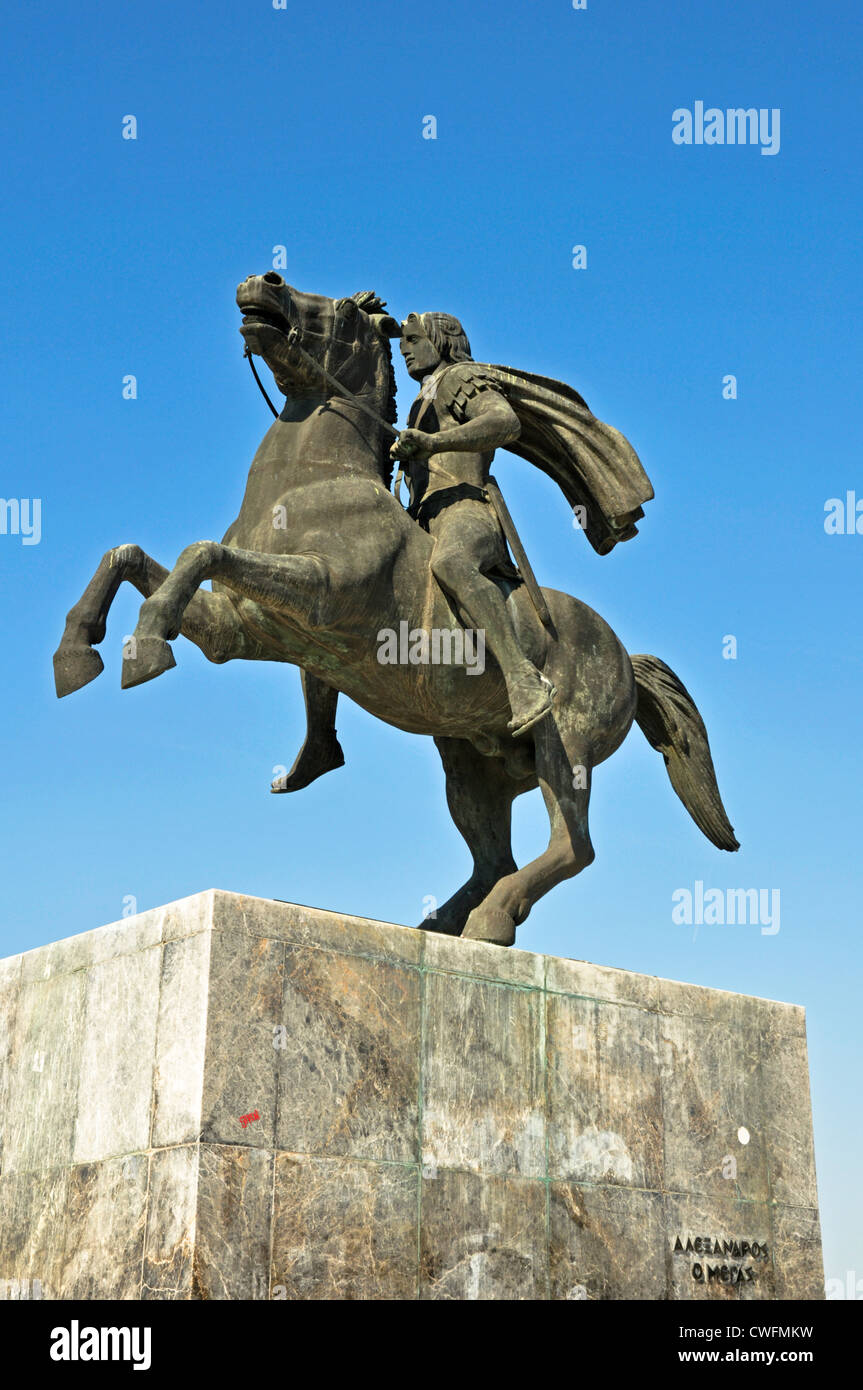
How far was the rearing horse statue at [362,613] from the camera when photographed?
7590 mm

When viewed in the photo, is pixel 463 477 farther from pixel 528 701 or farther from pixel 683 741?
pixel 683 741

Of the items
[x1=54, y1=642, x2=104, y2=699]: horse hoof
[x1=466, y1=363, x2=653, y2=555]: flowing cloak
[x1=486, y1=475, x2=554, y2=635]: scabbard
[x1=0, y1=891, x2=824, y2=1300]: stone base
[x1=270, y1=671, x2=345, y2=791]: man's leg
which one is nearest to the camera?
[x1=0, y1=891, x2=824, y2=1300]: stone base

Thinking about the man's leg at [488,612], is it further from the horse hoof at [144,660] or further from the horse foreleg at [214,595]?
the horse hoof at [144,660]

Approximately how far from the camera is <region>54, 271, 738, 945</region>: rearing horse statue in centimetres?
759

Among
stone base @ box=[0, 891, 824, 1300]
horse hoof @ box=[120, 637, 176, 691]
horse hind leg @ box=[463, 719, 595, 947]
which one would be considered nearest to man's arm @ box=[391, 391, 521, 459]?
horse hind leg @ box=[463, 719, 595, 947]

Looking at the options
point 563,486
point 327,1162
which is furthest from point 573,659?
point 327,1162

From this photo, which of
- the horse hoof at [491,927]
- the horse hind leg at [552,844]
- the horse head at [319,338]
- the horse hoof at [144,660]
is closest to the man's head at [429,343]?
the horse head at [319,338]

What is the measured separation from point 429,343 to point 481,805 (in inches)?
105

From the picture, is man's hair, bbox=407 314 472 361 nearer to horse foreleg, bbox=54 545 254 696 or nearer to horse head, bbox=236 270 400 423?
horse head, bbox=236 270 400 423

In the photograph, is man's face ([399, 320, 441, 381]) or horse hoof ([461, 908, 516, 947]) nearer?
horse hoof ([461, 908, 516, 947])

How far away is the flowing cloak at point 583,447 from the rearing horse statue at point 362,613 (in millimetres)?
668

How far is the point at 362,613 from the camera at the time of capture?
796 cm

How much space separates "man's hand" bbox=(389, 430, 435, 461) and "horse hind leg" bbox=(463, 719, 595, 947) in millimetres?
1614
